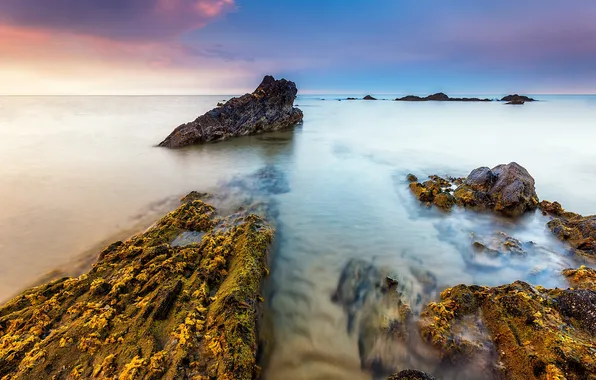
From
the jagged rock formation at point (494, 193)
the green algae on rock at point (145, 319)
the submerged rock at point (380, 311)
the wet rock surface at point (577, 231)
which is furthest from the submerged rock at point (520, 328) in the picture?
the jagged rock formation at point (494, 193)

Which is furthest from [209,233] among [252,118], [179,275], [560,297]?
[252,118]

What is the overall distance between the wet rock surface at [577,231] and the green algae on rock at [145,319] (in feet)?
23.9

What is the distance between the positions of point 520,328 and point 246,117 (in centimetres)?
2332

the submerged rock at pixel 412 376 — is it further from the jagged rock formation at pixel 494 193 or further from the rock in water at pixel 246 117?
the rock in water at pixel 246 117

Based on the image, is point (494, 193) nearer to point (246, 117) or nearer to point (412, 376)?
point (412, 376)

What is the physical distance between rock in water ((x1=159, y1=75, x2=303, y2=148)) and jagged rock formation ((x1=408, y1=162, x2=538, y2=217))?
15.6 m

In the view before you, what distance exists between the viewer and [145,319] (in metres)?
3.76

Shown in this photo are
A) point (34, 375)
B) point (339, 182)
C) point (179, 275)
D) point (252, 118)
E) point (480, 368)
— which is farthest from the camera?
point (252, 118)

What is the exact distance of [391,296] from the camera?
503 centimetres

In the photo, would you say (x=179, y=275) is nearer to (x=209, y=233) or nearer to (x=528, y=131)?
(x=209, y=233)

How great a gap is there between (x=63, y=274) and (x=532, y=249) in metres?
10.2

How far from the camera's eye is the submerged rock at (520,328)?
325 centimetres

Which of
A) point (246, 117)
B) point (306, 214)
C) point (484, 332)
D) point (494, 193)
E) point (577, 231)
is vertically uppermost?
point (246, 117)

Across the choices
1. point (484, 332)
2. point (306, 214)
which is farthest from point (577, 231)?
point (306, 214)
